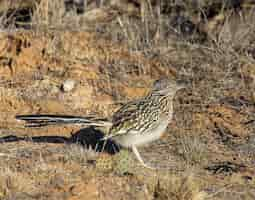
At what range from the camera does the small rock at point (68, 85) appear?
8.89 metres

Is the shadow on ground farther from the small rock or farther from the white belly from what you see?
the small rock

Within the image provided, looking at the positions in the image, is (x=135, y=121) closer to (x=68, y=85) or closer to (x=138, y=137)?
(x=138, y=137)

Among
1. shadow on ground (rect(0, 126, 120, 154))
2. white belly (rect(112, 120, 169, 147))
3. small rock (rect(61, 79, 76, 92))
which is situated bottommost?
shadow on ground (rect(0, 126, 120, 154))

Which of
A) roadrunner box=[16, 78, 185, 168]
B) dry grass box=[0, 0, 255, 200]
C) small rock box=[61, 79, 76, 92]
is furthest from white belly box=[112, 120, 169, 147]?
small rock box=[61, 79, 76, 92]

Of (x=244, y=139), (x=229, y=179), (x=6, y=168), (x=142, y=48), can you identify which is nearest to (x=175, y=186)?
(x=229, y=179)

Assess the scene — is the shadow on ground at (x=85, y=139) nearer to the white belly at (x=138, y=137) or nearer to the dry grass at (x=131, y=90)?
the dry grass at (x=131, y=90)


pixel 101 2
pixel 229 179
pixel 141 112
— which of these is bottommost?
pixel 229 179

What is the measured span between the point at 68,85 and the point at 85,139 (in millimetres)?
1466

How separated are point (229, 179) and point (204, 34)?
4.27m

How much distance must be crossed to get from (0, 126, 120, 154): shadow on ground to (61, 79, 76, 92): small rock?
3.75ft

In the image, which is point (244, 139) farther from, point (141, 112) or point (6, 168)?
Answer: point (6, 168)

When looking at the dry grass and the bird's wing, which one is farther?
the bird's wing

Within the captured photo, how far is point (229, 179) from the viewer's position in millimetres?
6449

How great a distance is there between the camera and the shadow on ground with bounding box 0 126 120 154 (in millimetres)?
7262
